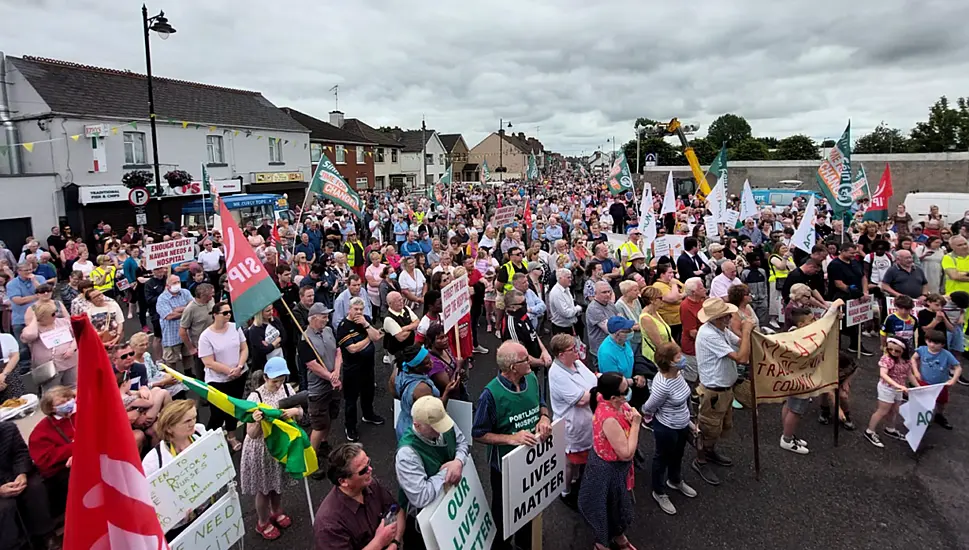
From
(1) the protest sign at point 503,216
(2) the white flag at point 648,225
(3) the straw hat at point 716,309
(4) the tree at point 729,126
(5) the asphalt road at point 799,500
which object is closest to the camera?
(5) the asphalt road at point 799,500

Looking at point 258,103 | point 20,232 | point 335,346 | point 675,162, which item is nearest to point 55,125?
point 20,232

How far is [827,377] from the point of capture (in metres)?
5.93

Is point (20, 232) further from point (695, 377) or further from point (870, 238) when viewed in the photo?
point (870, 238)

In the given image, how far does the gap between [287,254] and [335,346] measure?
8.65m

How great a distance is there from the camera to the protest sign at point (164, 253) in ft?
30.8

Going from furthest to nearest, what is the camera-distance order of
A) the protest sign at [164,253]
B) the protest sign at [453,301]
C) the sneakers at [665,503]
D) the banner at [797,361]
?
the protest sign at [164,253] < the protest sign at [453,301] < the banner at [797,361] < the sneakers at [665,503]

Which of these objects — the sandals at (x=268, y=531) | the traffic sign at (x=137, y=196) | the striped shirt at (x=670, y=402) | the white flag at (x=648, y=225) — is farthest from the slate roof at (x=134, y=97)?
the striped shirt at (x=670, y=402)

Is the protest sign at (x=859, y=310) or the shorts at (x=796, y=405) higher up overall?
the protest sign at (x=859, y=310)

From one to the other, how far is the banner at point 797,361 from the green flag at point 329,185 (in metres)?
9.55

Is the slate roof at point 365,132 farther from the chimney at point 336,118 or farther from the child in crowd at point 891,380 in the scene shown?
the child in crowd at point 891,380

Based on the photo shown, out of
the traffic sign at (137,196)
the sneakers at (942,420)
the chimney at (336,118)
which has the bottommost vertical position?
→ the sneakers at (942,420)

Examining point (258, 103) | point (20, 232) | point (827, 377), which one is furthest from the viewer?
point (258, 103)

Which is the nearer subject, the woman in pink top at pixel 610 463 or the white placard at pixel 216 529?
the white placard at pixel 216 529

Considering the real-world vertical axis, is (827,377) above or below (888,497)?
above
